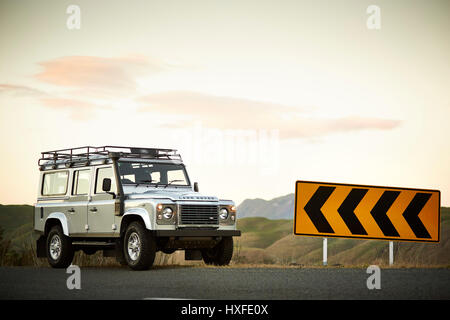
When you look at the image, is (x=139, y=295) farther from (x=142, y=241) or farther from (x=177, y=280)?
(x=142, y=241)

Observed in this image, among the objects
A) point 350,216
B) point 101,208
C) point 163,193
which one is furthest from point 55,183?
point 350,216

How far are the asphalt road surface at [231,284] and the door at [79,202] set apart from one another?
7.62ft

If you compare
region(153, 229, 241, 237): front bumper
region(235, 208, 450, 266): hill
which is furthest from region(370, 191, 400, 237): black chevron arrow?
region(235, 208, 450, 266): hill

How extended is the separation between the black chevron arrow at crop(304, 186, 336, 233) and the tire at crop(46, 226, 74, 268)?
6195mm

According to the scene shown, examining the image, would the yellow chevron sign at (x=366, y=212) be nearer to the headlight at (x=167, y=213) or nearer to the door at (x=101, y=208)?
the headlight at (x=167, y=213)

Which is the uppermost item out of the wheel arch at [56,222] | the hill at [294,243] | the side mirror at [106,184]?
the side mirror at [106,184]

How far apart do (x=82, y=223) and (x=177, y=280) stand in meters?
5.84

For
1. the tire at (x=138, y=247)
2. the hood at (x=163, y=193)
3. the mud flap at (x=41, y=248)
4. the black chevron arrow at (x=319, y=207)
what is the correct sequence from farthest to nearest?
1. the mud flap at (x=41, y=248)
2. the black chevron arrow at (x=319, y=207)
3. the hood at (x=163, y=193)
4. the tire at (x=138, y=247)

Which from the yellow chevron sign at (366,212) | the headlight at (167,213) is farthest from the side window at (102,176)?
the yellow chevron sign at (366,212)

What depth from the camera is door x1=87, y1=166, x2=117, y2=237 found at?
1829cm

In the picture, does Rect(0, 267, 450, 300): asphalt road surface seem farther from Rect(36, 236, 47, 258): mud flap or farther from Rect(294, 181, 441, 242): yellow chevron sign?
Rect(36, 236, 47, 258): mud flap

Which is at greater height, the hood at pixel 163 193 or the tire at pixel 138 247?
the hood at pixel 163 193

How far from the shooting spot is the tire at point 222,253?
18250 mm
